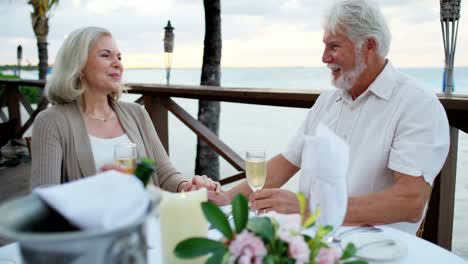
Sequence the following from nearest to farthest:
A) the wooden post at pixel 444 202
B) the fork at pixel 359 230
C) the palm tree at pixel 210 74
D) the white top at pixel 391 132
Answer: the fork at pixel 359 230 → the white top at pixel 391 132 → the wooden post at pixel 444 202 → the palm tree at pixel 210 74

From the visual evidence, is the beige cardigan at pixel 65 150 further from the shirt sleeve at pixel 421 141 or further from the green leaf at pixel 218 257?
the green leaf at pixel 218 257

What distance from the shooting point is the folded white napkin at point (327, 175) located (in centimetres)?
93

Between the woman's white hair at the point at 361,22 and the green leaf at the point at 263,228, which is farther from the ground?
the woman's white hair at the point at 361,22

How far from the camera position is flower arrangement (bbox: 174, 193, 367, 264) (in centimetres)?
67

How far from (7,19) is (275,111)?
7.30 metres

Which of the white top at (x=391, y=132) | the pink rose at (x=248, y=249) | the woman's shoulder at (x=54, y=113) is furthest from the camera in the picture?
the woman's shoulder at (x=54, y=113)

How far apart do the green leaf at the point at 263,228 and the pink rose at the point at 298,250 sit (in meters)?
0.03

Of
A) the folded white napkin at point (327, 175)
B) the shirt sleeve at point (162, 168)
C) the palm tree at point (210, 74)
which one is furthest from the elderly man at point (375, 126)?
the palm tree at point (210, 74)

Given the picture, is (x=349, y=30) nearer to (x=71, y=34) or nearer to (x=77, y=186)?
(x=71, y=34)

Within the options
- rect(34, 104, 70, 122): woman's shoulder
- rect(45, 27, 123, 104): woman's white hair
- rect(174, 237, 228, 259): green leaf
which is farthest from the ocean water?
rect(174, 237, 228, 259): green leaf

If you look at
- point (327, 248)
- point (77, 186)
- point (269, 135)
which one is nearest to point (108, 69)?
point (77, 186)

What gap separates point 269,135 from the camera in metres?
9.35

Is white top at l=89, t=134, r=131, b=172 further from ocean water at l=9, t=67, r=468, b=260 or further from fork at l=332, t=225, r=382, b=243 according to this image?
fork at l=332, t=225, r=382, b=243

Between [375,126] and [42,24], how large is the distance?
393 inches
